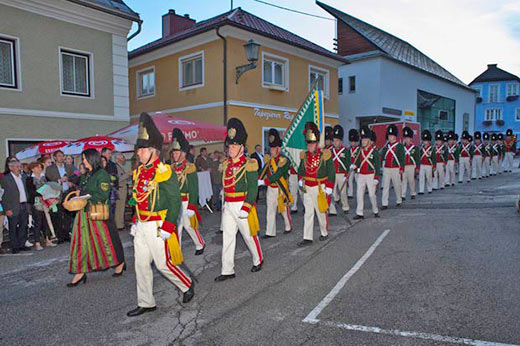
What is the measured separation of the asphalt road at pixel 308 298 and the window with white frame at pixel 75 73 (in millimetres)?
7103

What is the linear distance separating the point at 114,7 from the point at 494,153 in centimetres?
1876

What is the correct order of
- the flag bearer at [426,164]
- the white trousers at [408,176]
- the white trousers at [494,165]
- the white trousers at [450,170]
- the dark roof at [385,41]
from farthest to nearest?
the dark roof at [385,41] < the white trousers at [494,165] < the white trousers at [450,170] < the flag bearer at [426,164] < the white trousers at [408,176]

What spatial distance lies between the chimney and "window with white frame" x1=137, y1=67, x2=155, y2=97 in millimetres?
2318

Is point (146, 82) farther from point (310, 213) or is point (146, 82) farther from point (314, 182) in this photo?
point (310, 213)

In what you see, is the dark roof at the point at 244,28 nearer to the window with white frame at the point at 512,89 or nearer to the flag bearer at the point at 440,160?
the flag bearer at the point at 440,160

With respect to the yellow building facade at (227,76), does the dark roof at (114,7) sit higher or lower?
higher

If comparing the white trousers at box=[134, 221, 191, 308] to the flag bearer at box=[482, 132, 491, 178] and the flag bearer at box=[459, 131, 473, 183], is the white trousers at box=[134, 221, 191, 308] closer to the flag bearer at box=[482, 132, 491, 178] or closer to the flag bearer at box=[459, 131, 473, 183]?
the flag bearer at box=[459, 131, 473, 183]

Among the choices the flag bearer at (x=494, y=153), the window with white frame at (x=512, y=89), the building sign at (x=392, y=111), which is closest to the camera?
the flag bearer at (x=494, y=153)

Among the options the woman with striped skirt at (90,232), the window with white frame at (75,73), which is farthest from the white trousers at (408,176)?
the window with white frame at (75,73)

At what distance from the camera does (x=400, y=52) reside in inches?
1261

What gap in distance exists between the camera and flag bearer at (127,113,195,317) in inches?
179

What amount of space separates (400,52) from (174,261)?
3154cm

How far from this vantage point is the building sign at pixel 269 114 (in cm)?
1781

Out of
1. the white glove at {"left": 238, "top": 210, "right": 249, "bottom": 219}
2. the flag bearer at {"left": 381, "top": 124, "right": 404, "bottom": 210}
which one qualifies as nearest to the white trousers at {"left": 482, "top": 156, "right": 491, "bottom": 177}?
the flag bearer at {"left": 381, "top": 124, "right": 404, "bottom": 210}
